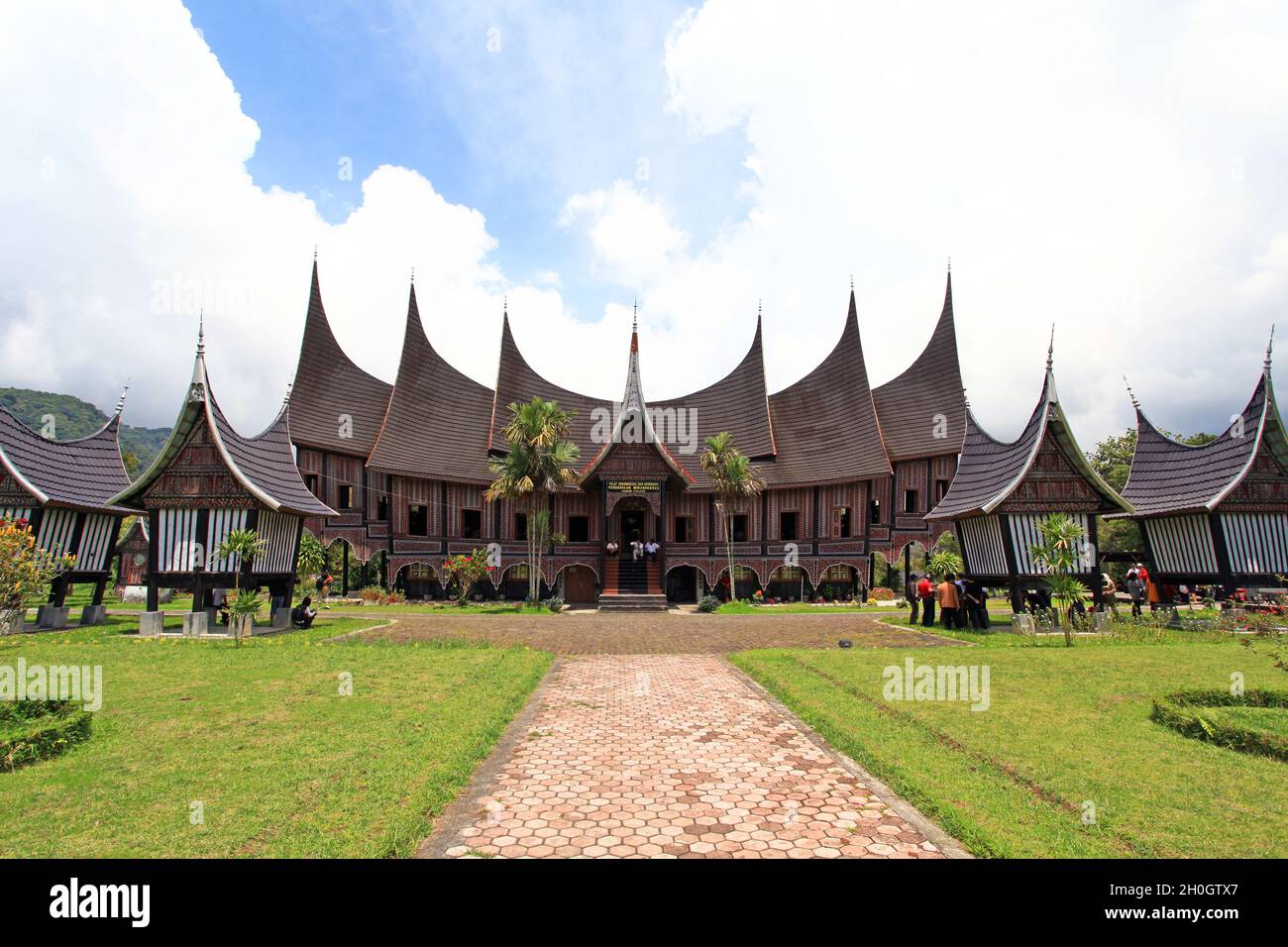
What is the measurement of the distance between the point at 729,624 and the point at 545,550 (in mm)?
13424

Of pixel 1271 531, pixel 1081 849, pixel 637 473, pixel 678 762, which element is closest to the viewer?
pixel 1081 849

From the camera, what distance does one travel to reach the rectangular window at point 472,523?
33406mm

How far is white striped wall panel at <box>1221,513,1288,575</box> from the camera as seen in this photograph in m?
20.2

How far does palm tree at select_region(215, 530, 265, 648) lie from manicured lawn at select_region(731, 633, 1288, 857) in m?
11.2

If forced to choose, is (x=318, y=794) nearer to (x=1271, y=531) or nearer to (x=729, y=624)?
(x=729, y=624)

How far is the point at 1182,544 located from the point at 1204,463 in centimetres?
305

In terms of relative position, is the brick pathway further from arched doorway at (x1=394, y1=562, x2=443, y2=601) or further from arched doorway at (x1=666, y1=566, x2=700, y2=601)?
arched doorway at (x1=666, y1=566, x2=700, y2=601)

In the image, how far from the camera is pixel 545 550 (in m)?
32.5

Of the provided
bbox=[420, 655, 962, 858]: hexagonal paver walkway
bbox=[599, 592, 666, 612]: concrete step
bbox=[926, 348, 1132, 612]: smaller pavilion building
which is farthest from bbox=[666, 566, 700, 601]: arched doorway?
bbox=[420, 655, 962, 858]: hexagonal paver walkway

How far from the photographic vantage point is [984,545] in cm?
1972

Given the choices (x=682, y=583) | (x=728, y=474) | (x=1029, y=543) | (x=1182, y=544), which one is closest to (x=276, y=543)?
(x=728, y=474)

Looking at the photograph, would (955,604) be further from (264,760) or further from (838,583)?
(264,760)

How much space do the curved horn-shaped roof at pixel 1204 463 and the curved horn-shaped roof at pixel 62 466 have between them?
30588mm
